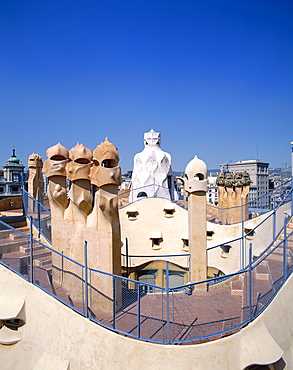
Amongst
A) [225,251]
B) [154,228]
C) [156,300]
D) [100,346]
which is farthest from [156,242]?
[100,346]

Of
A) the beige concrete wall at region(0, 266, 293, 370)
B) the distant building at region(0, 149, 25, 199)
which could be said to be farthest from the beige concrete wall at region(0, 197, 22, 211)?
the distant building at region(0, 149, 25, 199)

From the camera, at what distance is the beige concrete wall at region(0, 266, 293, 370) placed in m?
5.21

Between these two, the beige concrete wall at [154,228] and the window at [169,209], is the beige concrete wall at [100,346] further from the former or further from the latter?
the window at [169,209]

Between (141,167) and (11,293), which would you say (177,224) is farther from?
(11,293)

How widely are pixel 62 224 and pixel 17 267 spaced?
1.92 meters

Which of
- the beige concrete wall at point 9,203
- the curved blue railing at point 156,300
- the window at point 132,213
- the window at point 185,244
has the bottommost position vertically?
the window at point 185,244

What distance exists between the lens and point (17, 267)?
609cm

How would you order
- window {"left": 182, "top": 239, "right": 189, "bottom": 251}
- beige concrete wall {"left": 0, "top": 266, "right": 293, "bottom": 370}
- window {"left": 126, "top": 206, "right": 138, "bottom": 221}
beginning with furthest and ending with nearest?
window {"left": 126, "top": 206, "right": 138, "bottom": 221}, window {"left": 182, "top": 239, "right": 189, "bottom": 251}, beige concrete wall {"left": 0, "top": 266, "right": 293, "bottom": 370}

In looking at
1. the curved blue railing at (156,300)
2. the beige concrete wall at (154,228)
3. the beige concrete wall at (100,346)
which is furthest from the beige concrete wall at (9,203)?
the beige concrete wall at (100,346)

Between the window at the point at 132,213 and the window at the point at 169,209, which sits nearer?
the window at the point at 132,213

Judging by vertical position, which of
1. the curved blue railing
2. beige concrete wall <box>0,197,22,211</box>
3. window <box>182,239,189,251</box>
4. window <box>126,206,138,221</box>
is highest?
beige concrete wall <box>0,197,22,211</box>

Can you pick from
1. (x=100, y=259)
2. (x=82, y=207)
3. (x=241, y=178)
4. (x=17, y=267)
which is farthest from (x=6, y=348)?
(x=241, y=178)

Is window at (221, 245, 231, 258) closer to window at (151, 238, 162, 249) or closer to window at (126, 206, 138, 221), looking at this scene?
window at (151, 238, 162, 249)

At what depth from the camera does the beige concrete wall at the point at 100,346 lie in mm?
5211
